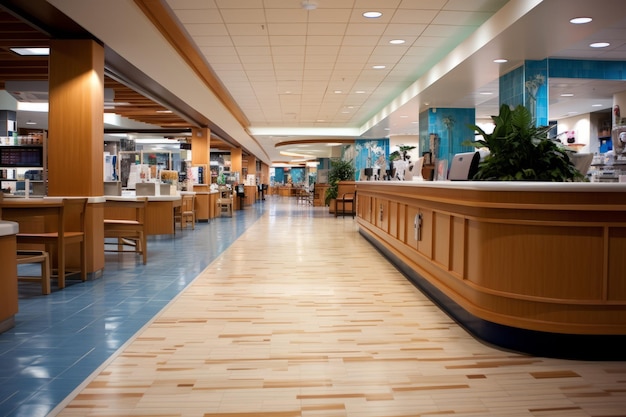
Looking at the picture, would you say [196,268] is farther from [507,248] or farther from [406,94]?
[406,94]

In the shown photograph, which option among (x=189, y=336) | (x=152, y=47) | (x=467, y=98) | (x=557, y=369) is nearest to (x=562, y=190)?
(x=557, y=369)

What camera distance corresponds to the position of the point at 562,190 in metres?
3.06

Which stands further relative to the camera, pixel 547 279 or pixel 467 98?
pixel 467 98

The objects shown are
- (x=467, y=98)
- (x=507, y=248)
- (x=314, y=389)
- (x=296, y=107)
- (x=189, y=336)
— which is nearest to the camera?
(x=314, y=389)

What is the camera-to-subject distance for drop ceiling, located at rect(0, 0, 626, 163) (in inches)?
241

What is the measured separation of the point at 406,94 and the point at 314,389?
33.8 feet

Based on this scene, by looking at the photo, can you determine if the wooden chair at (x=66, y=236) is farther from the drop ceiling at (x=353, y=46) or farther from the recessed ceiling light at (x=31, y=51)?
the recessed ceiling light at (x=31, y=51)

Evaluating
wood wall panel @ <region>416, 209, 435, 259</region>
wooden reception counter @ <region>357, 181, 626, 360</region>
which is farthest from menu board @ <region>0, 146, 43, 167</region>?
wooden reception counter @ <region>357, 181, 626, 360</region>

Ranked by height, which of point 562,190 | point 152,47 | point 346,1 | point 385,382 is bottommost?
point 385,382

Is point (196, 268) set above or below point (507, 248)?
Answer: below

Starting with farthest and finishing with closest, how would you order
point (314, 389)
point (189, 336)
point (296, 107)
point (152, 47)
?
1. point (296, 107)
2. point (152, 47)
3. point (189, 336)
4. point (314, 389)

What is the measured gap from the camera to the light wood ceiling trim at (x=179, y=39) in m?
6.33

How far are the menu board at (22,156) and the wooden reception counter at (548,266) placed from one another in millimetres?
5674

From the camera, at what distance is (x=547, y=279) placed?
10.3 ft
